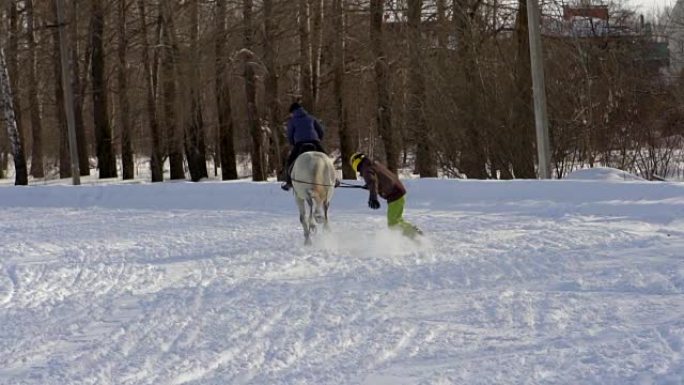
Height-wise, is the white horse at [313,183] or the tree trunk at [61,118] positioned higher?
the tree trunk at [61,118]

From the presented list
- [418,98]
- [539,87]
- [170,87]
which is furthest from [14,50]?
[539,87]

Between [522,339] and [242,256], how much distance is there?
568 cm

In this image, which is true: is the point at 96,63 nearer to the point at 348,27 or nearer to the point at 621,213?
the point at 348,27

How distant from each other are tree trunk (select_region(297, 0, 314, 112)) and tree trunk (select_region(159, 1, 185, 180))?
4.87m

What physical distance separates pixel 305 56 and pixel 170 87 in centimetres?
594

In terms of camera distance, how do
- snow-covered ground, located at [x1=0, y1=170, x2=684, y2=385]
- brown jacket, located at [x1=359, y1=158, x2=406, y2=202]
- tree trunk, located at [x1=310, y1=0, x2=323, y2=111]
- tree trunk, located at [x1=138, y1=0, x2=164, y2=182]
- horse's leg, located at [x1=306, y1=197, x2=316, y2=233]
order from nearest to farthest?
1. snow-covered ground, located at [x1=0, y1=170, x2=684, y2=385]
2. brown jacket, located at [x1=359, y1=158, x2=406, y2=202]
3. horse's leg, located at [x1=306, y1=197, x2=316, y2=233]
4. tree trunk, located at [x1=310, y1=0, x2=323, y2=111]
5. tree trunk, located at [x1=138, y1=0, x2=164, y2=182]

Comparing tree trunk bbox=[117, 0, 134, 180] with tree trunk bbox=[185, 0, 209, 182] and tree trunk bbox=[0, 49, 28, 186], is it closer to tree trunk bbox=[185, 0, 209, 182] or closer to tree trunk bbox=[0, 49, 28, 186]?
tree trunk bbox=[185, 0, 209, 182]

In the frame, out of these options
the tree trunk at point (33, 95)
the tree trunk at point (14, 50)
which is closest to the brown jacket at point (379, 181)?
the tree trunk at point (14, 50)

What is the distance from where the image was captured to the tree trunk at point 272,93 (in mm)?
27703

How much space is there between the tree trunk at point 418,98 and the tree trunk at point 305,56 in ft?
12.2

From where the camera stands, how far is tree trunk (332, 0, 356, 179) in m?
28.2

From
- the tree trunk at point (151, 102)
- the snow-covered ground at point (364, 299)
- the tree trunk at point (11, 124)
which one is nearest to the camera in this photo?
the snow-covered ground at point (364, 299)

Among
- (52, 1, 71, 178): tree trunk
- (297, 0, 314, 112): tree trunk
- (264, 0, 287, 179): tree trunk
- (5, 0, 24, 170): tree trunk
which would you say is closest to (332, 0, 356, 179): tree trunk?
(297, 0, 314, 112): tree trunk

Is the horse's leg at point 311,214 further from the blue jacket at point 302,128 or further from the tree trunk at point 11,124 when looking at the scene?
the tree trunk at point 11,124
